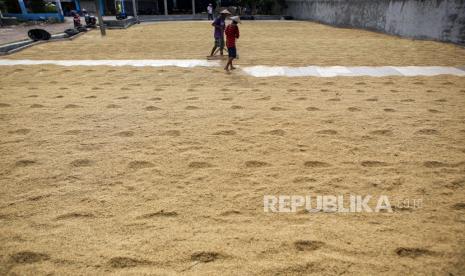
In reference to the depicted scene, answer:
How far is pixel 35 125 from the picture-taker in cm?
522

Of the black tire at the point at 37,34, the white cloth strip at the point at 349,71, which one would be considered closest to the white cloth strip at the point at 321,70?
the white cloth strip at the point at 349,71

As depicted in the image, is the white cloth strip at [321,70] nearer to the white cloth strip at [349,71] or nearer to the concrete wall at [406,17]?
the white cloth strip at [349,71]

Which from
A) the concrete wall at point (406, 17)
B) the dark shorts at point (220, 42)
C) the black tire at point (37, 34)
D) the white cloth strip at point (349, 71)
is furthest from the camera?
the black tire at point (37, 34)

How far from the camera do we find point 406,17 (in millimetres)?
15773

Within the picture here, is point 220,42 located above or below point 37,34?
below

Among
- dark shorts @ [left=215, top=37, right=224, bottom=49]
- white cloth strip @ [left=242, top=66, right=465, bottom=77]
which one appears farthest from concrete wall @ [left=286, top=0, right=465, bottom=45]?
dark shorts @ [left=215, top=37, right=224, bottom=49]

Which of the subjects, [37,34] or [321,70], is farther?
[37,34]

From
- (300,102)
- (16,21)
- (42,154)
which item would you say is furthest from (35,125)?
(16,21)

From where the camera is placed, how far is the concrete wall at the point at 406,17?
12.6m

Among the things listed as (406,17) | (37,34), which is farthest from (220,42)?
(406,17)

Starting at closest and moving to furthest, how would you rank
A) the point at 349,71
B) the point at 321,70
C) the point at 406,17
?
1. the point at 349,71
2. the point at 321,70
3. the point at 406,17

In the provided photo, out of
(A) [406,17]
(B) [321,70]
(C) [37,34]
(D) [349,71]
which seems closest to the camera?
(D) [349,71]

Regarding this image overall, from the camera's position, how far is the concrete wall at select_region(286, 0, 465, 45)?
12.6 metres

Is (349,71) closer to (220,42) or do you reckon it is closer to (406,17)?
(220,42)
